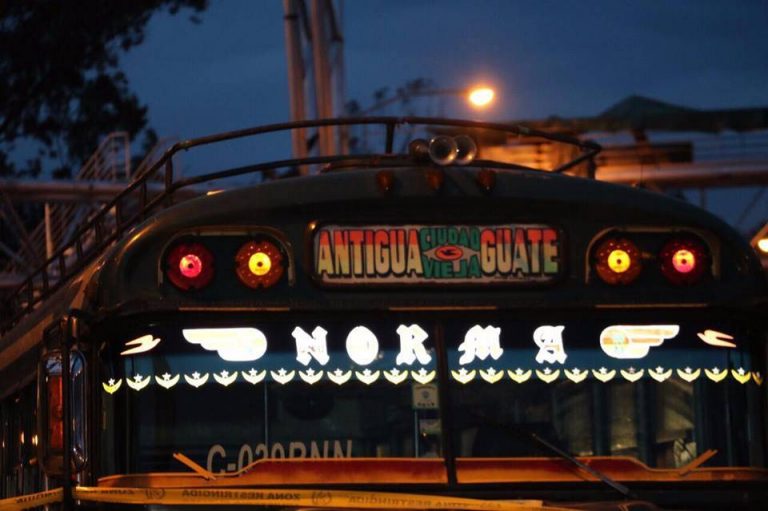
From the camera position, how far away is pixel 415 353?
20.7 ft

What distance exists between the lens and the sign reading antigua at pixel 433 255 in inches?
249

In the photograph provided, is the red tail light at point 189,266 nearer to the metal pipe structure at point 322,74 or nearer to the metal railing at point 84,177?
the metal pipe structure at point 322,74

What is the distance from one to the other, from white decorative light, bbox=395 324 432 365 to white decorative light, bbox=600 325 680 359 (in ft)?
2.37

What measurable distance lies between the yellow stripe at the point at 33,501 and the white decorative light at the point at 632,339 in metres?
2.22

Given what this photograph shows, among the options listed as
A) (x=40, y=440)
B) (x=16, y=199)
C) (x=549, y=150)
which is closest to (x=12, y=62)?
(x=16, y=199)

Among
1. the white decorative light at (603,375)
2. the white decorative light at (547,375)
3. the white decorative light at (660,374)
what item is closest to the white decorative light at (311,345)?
the white decorative light at (547,375)

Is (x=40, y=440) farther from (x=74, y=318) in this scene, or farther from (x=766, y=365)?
(x=766, y=365)

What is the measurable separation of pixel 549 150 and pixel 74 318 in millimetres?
24657

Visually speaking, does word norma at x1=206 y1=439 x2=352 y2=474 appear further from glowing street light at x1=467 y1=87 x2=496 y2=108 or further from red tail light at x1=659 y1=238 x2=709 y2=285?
glowing street light at x1=467 y1=87 x2=496 y2=108

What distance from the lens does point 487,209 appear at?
648 cm

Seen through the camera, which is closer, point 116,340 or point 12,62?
point 116,340

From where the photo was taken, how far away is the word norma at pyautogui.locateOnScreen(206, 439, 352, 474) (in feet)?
20.3

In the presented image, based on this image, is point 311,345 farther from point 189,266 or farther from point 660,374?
point 660,374

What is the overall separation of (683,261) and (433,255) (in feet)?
3.35
